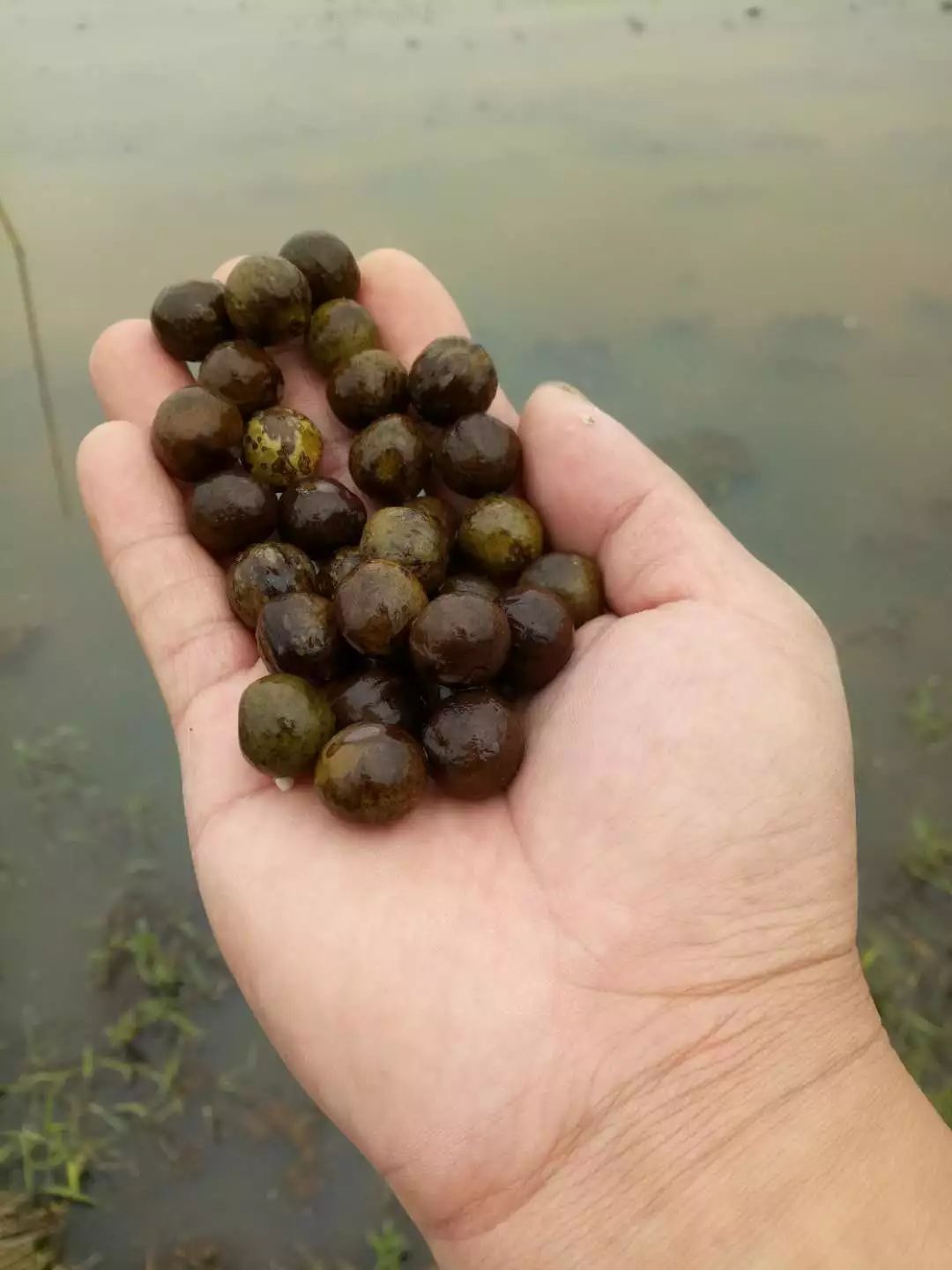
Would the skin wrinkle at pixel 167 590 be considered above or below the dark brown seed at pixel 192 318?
below

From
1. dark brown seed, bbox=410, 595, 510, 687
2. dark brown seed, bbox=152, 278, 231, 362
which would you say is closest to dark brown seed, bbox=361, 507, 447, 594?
dark brown seed, bbox=410, 595, 510, 687

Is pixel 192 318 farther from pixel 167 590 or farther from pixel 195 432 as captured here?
pixel 167 590

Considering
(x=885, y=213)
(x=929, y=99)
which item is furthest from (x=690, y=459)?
(x=929, y=99)

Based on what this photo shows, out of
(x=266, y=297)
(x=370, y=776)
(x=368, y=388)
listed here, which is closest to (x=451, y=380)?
(x=368, y=388)

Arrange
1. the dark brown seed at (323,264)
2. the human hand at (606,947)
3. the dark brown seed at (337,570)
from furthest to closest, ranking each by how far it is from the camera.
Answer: the dark brown seed at (323,264) → the dark brown seed at (337,570) → the human hand at (606,947)

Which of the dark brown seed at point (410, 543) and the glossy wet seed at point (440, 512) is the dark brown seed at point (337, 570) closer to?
the dark brown seed at point (410, 543)

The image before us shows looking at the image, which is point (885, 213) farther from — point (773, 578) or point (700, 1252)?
point (700, 1252)

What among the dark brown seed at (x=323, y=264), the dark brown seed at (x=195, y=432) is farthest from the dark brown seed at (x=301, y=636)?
the dark brown seed at (x=323, y=264)
